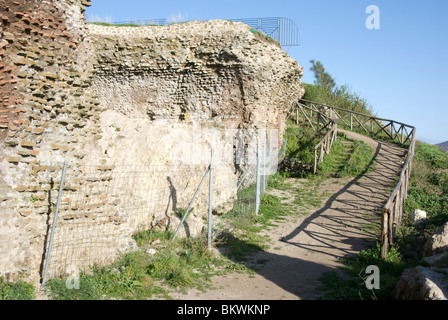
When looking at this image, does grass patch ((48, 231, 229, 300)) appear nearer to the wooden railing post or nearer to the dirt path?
the dirt path

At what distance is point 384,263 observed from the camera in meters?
6.52

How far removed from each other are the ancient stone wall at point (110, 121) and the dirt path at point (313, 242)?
1791 mm

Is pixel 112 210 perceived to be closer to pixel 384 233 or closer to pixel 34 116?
pixel 34 116

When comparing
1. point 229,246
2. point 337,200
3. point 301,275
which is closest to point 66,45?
point 229,246

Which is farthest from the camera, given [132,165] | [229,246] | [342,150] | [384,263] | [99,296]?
[342,150]

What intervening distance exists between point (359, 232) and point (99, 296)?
6.49 meters

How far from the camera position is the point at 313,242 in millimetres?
8227

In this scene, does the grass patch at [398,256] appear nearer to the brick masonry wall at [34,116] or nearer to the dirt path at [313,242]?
the dirt path at [313,242]

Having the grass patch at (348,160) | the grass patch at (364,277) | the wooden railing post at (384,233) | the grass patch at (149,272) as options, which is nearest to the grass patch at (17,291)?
the grass patch at (149,272)

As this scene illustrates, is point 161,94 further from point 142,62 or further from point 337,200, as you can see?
point 337,200

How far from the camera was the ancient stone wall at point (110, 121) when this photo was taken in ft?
16.9

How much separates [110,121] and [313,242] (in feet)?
20.1

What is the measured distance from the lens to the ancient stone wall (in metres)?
5.16

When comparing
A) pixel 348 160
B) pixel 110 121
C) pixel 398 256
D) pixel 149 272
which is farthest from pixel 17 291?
pixel 348 160
